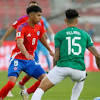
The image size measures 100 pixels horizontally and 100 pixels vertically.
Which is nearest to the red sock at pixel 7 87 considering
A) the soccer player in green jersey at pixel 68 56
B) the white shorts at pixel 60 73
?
the soccer player in green jersey at pixel 68 56

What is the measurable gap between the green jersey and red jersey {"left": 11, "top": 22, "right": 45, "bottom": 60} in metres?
1.55

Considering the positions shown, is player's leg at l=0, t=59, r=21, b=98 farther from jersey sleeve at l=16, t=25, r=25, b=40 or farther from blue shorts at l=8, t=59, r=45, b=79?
jersey sleeve at l=16, t=25, r=25, b=40

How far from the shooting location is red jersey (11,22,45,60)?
31.0 ft

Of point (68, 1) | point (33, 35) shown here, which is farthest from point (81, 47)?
point (68, 1)

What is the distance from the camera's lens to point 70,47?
7.98 metres

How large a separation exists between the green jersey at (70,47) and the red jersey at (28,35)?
1.55m

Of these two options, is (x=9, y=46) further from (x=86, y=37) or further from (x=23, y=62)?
(x=86, y=37)

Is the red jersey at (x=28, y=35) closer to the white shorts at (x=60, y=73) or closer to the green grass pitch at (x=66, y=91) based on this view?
the white shorts at (x=60, y=73)

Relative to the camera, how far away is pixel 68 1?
25969 mm

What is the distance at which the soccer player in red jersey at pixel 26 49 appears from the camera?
9.22 m

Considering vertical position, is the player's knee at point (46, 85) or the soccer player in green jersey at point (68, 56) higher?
the soccer player in green jersey at point (68, 56)

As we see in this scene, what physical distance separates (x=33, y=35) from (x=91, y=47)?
1744 millimetres

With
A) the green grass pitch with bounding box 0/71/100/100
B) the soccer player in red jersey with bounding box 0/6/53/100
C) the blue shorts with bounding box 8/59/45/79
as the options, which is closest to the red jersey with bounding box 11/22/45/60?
the soccer player in red jersey with bounding box 0/6/53/100

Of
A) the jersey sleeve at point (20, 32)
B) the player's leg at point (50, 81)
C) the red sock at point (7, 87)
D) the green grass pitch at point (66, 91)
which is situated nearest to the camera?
the player's leg at point (50, 81)
